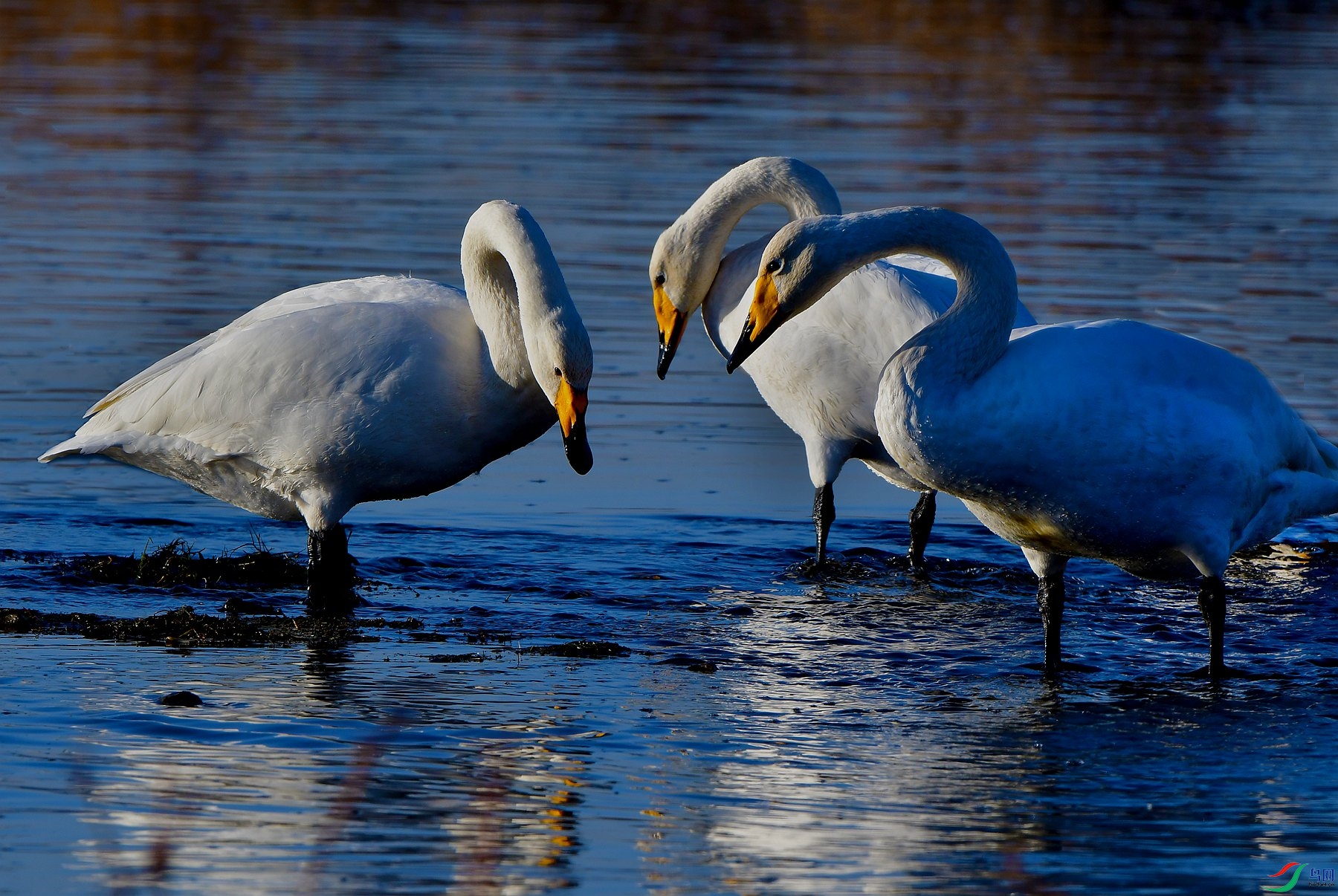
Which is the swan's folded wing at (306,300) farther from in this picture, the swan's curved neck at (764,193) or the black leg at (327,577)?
the swan's curved neck at (764,193)

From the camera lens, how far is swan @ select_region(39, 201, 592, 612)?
7523mm

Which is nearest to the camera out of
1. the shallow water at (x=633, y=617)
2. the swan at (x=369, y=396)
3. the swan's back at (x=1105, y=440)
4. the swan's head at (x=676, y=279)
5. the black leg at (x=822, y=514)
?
the shallow water at (x=633, y=617)

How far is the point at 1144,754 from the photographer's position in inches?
243

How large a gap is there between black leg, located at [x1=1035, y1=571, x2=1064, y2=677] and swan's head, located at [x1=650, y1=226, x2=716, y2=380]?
2533mm

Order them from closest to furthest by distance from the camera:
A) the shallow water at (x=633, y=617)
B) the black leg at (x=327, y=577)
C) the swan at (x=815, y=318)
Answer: the shallow water at (x=633, y=617) → the black leg at (x=327, y=577) → the swan at (x=815, y=318)

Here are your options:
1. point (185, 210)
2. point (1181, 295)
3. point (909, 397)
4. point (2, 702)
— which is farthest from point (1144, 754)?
point (185, 210)

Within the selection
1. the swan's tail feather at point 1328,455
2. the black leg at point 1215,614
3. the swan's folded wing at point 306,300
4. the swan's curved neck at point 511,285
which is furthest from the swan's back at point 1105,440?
the swan's folded wing at point 306,300

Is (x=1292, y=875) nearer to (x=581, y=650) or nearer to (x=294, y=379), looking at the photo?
(x=581, y=650)

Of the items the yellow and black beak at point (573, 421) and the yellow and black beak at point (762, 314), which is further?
the yellow and black beak at point (573, 421)

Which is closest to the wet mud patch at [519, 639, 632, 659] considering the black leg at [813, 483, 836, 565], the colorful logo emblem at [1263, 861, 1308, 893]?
the black leg at [813, 483, 836, 565]

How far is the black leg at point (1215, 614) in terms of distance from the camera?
684 cm

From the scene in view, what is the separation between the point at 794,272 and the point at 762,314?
21 cm

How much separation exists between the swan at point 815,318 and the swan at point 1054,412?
4.90 feet

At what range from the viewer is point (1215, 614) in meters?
6.92
